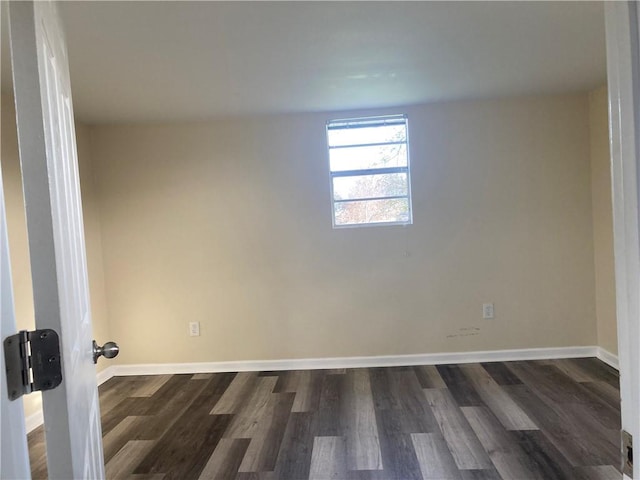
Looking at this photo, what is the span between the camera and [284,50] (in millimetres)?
2164

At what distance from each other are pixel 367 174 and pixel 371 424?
2002 mm

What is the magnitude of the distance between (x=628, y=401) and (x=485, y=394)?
7.54 feet

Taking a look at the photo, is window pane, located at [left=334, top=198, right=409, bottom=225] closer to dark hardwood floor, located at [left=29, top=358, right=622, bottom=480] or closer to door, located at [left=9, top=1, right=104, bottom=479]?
dark hardwood floor, located at [left=29, top=358, right=622, bottom=480]

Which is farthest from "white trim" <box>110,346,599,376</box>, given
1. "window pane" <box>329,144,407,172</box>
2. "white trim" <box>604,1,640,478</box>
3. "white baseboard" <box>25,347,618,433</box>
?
"white trim" <box>604,1,640,478</box>

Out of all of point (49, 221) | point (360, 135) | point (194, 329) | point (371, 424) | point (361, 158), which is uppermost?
point (360, 135)

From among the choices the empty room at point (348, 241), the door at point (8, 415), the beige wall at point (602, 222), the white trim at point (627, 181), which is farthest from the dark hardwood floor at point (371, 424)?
the door at point (8, 415)

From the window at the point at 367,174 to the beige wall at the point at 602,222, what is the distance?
4.94 feet

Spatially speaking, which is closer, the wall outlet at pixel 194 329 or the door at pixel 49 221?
the door at pixel 49 221

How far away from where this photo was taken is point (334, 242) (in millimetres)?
3543

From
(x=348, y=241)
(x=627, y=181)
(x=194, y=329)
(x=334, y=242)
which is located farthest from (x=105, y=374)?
(x=627, y=181)

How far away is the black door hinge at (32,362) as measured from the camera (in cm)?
60

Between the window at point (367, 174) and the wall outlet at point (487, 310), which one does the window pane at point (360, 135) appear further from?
the wall outlet at point (487, 310)

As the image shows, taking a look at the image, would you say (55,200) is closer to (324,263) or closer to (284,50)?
(284,50)

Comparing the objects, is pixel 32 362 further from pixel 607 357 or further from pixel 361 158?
pixel 607 357
